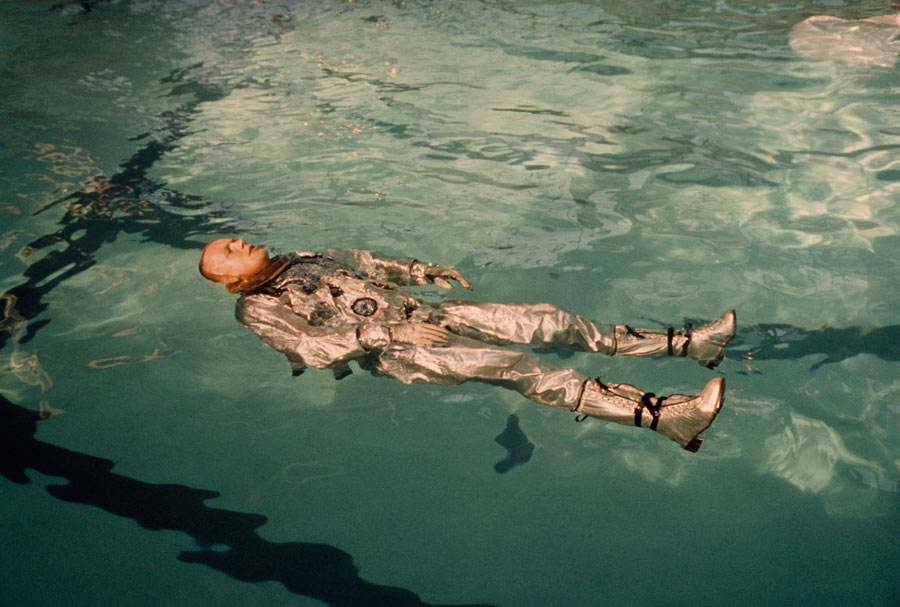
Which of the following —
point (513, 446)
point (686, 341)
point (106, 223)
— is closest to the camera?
point (513, 446)

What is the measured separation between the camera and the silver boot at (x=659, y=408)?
10.00 ft

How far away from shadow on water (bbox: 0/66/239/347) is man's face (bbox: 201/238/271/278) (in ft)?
6.30

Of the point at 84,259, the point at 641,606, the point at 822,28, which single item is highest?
the point at 822,28

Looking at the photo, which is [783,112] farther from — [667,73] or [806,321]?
[806,321]

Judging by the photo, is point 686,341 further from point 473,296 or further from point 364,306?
point 364,306

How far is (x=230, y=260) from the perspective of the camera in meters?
3.84

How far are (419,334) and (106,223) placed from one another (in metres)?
4.10


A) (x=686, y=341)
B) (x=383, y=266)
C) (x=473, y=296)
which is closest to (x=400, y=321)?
(x=383, y=266)

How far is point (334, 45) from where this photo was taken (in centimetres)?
1067

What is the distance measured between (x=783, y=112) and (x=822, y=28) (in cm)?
377

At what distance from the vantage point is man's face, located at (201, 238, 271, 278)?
12.6 ft

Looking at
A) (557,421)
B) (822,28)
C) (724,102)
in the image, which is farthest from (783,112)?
(557,421)

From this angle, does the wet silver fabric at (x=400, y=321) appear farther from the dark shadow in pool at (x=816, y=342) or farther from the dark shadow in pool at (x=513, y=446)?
the dark shadow in pool at (x=816, y=342)

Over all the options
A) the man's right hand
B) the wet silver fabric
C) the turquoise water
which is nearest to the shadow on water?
the turquoise water
